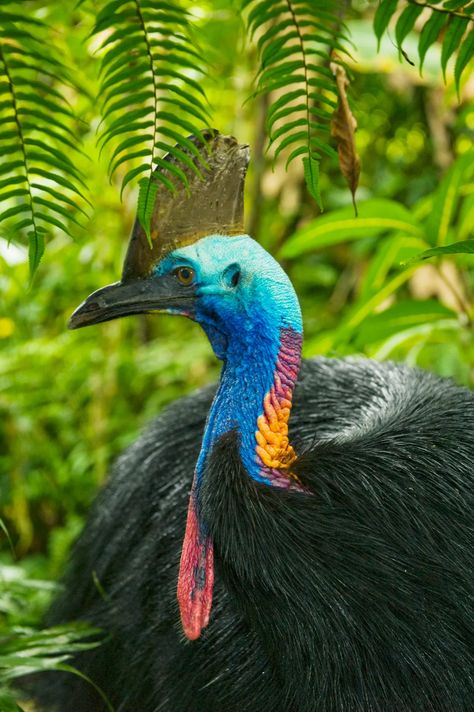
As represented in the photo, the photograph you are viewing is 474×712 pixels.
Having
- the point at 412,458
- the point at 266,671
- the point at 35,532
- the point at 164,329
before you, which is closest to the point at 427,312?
the point at 412,458

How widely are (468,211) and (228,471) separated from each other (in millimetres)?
1276

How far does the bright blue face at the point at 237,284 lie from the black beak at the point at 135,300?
0.04 feet

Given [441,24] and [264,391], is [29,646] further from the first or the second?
[441,24]

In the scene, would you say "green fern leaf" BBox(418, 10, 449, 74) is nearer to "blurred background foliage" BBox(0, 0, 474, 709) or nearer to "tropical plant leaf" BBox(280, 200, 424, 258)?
"blurred background foliage" BBox(0, 0, 474, 709)

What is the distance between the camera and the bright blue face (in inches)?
50.5

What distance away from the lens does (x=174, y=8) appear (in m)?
1.11

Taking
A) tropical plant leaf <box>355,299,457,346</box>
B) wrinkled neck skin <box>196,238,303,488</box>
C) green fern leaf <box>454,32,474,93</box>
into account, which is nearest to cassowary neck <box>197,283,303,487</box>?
wrinkled neck skin <box>196,238,303,488</box>

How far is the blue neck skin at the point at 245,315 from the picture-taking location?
1281 millimetres

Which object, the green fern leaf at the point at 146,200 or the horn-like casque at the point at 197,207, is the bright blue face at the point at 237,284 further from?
the green fern leaf at the point at 146,200

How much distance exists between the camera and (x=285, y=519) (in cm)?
122

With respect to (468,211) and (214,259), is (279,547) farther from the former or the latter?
(468,211)

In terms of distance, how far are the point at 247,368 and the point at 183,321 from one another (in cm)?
295

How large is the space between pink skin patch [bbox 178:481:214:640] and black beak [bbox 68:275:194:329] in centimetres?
26

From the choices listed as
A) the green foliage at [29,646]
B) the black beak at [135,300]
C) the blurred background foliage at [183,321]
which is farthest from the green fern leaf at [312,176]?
the blurred background foliage at [183,321]
